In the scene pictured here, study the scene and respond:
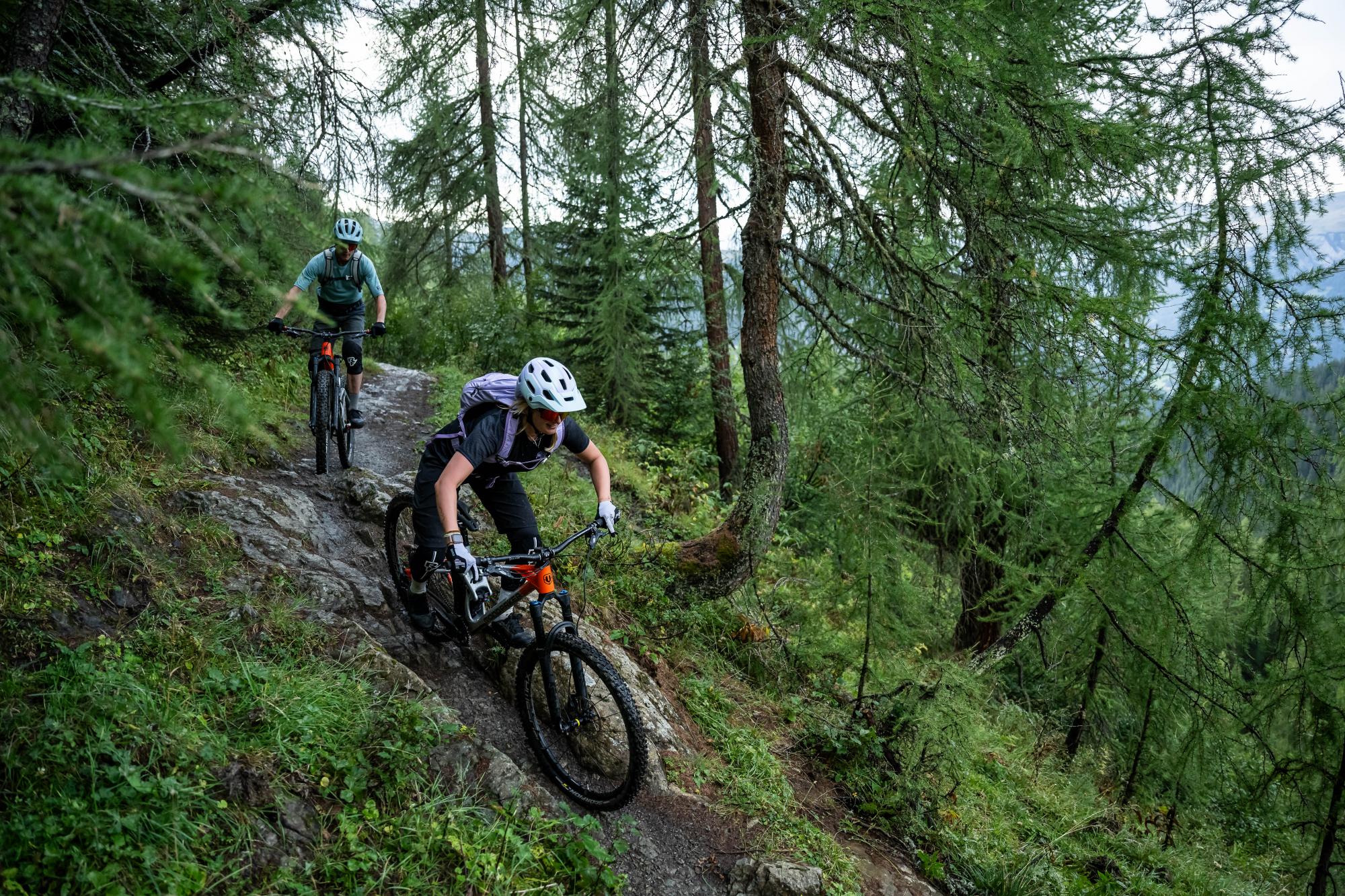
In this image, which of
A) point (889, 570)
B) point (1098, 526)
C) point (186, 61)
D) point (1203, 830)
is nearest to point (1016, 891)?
point (889, 570)

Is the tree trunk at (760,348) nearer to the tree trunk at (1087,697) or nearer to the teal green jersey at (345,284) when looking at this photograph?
the tree trunk at (1087,697)

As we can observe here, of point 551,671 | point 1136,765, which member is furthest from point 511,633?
point 1136,765

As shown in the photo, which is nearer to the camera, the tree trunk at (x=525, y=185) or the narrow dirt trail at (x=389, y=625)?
the narrow dirt trail at (x=389, y=625)

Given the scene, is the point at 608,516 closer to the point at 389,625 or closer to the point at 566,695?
the point at 566,695

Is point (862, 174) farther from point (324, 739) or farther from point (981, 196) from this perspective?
point (324, 739)

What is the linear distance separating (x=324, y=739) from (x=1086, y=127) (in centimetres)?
643

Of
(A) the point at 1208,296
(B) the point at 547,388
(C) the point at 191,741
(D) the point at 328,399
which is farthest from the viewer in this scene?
(D) the point at 328,399

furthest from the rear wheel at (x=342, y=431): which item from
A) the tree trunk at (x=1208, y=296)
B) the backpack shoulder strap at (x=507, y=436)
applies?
the tree trunk at (x=1208, y=296)

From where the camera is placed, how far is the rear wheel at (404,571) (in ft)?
18.2

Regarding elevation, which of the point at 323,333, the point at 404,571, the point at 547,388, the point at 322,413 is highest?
the point at 323,333

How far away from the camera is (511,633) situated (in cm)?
494

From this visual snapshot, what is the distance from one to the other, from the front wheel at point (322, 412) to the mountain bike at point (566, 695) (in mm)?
2623

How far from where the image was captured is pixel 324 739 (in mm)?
3994

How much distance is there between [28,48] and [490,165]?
1502 centimetres
